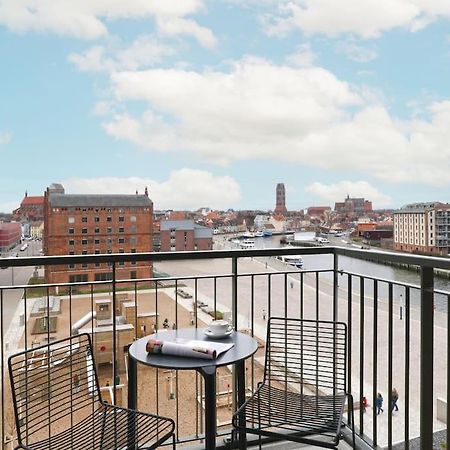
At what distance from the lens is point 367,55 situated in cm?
1594

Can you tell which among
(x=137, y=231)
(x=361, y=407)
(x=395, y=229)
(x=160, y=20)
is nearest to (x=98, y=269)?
(x=361, y=407)

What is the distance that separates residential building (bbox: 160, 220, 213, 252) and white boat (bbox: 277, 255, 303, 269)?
14.8 ft

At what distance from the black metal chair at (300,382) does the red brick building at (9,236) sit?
5.45 meters

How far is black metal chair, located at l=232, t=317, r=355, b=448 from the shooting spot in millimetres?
1875

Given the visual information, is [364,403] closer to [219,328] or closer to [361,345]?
[361,345]

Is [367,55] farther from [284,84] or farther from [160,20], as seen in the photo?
[160,20]

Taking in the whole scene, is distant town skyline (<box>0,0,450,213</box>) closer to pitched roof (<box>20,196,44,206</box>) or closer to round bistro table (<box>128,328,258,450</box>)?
pitched roof (<box>20,196,44,206</box>)

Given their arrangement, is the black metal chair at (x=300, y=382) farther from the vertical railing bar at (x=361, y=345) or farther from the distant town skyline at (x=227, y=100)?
the distant town skyline at (x=227, y=100)

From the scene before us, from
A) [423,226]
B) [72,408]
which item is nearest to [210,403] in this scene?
[72,408]

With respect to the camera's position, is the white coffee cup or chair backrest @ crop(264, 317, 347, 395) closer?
the white coffee cup

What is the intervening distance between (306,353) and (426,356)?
2.15 feet

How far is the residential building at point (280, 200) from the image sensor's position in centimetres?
1286

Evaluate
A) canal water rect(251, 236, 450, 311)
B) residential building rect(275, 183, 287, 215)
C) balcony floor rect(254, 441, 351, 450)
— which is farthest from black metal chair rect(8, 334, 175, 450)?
residential building rect(275, 183, 287, 215)

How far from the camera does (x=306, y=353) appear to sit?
2.36m
